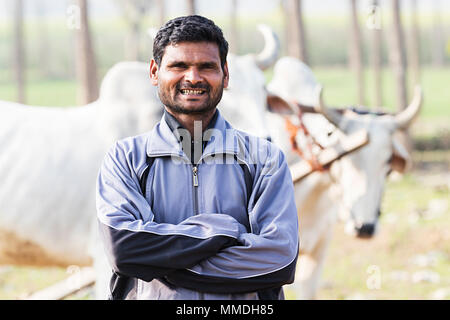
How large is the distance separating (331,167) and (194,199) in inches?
102

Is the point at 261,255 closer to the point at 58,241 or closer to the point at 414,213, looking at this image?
the point at 58,241

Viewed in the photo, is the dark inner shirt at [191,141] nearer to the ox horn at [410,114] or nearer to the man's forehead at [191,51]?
the man's forehead at [191,51]

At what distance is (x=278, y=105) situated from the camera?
429cm

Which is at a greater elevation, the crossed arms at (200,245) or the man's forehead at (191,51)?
the man's forehead at (191,51)

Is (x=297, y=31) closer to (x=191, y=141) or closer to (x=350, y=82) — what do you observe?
(x=191, y=141)

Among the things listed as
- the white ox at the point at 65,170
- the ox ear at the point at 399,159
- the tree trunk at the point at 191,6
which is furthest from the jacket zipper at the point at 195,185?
the tree trunk at the point at 191,6

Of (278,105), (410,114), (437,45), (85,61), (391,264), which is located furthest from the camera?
(437,45)

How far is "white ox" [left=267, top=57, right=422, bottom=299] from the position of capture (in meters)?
4.20

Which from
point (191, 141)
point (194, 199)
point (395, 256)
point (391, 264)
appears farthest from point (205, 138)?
point (395, 256)

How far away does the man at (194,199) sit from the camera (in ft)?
5.97

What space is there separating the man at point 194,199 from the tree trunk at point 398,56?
10.0 meters

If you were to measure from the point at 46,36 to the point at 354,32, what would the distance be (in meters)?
12.8
